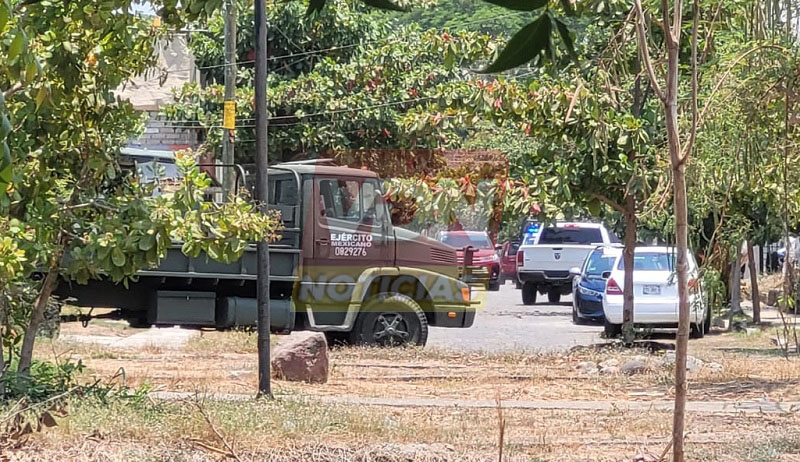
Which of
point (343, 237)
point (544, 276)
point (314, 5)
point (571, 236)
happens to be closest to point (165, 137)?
point (544, 276)

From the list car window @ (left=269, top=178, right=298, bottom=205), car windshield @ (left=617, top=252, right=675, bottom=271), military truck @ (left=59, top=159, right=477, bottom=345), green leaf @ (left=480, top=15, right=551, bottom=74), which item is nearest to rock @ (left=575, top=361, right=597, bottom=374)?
military truck @ (left=59, top=159, right=477, bottom=345)

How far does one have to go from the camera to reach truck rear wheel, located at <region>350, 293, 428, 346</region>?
14930 mm

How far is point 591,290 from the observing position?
2141 cm

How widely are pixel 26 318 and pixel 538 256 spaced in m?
20.2

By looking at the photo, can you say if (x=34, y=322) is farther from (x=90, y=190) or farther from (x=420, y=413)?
(x=420, y=413)

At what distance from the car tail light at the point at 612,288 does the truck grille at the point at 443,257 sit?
3822 millimetres

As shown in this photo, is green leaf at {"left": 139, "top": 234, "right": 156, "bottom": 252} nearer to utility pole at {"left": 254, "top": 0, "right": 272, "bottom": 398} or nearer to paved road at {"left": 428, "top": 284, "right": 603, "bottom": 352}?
utility pole at {"left": 254, "top": 0, "right": 272, "bottom": 398}

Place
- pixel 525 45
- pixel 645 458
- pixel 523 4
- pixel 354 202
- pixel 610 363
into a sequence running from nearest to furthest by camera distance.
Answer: pixel 523 4, pixel 525 45, pixel 645 458, pixel 610 363, pixel 354 202

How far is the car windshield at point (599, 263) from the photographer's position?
71.7 ft

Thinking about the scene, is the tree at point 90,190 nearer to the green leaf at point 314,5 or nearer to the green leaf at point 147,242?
the green leaf at point 147,242

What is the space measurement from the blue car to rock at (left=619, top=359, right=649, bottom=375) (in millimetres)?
8374

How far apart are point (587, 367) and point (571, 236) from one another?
17.0 meters

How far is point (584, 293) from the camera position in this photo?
21.4m

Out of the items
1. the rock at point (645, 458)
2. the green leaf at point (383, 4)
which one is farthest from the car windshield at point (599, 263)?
the green leaf at point (383, 4)
